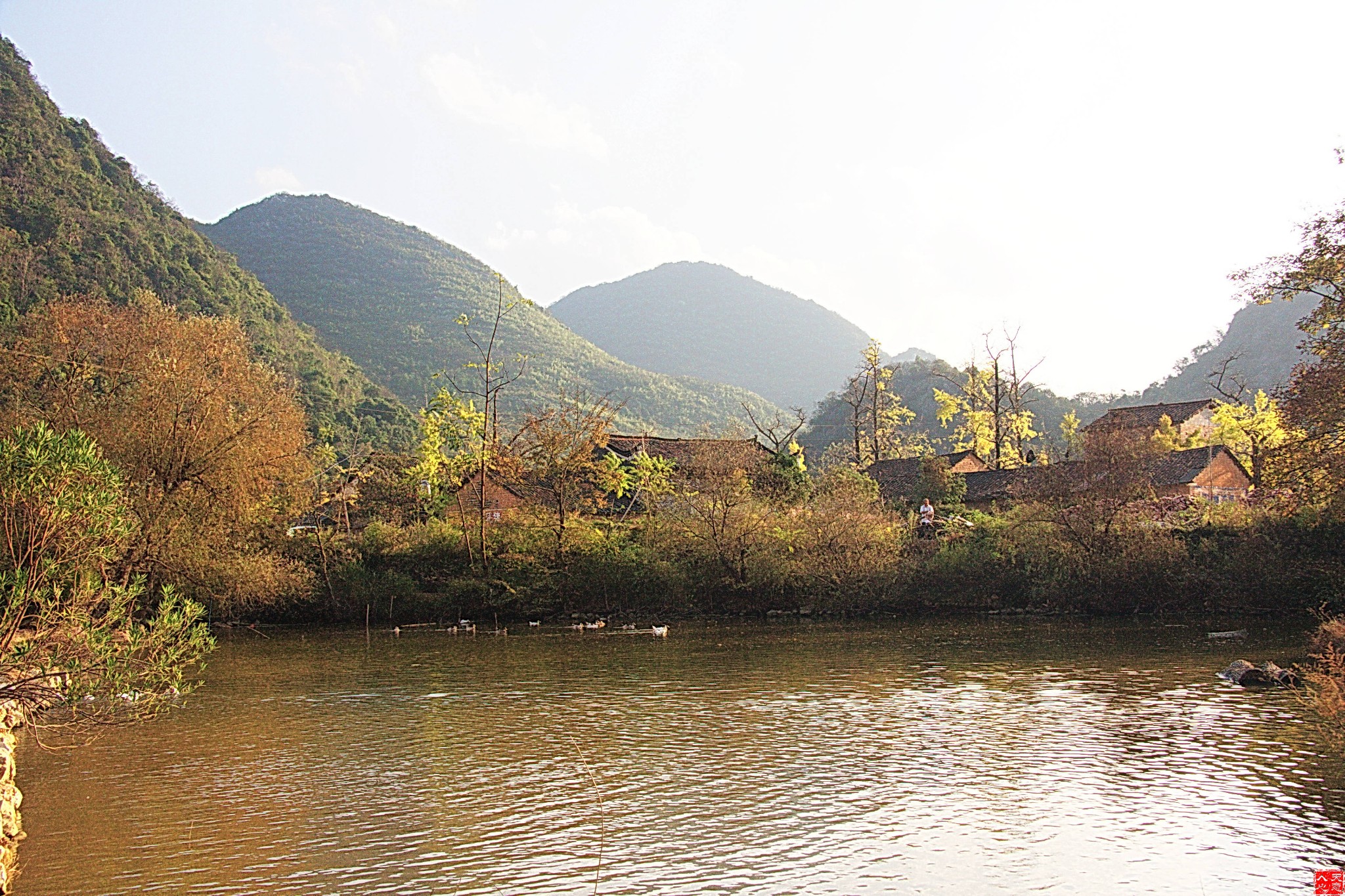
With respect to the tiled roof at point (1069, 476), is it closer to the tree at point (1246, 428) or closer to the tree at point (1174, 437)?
the tree at point (1246, 428)

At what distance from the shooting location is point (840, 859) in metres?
9.26

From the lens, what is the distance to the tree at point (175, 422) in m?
26.9

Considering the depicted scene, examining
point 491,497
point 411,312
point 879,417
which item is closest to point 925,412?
point 879,417

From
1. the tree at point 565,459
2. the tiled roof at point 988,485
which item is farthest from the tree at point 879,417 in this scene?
the tree at point 565,459

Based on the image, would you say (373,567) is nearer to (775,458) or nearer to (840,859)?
(775,458)

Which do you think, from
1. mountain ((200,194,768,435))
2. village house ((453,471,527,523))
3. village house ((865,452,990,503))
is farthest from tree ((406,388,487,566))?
mountain ((200,194,768,435))

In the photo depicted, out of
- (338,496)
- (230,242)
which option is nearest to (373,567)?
(338,496)

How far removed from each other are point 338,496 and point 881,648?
21.1 meters

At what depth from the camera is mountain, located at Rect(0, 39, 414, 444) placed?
5525 cm

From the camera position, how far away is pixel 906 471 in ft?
178

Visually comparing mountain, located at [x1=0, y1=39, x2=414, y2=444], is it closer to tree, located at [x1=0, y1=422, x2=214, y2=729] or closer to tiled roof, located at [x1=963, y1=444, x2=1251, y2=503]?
tiled roof, located at [x1=963, y1=444, x2=1251, y2=503]

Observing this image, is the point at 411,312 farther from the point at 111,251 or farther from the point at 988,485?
the point at 988,485

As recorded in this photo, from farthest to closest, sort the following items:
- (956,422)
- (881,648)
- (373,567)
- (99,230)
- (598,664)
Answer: (956,422), (99,230), (373,567), (881,648), (598,664)

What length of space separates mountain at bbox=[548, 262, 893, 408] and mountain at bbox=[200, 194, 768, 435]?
1364 inches
